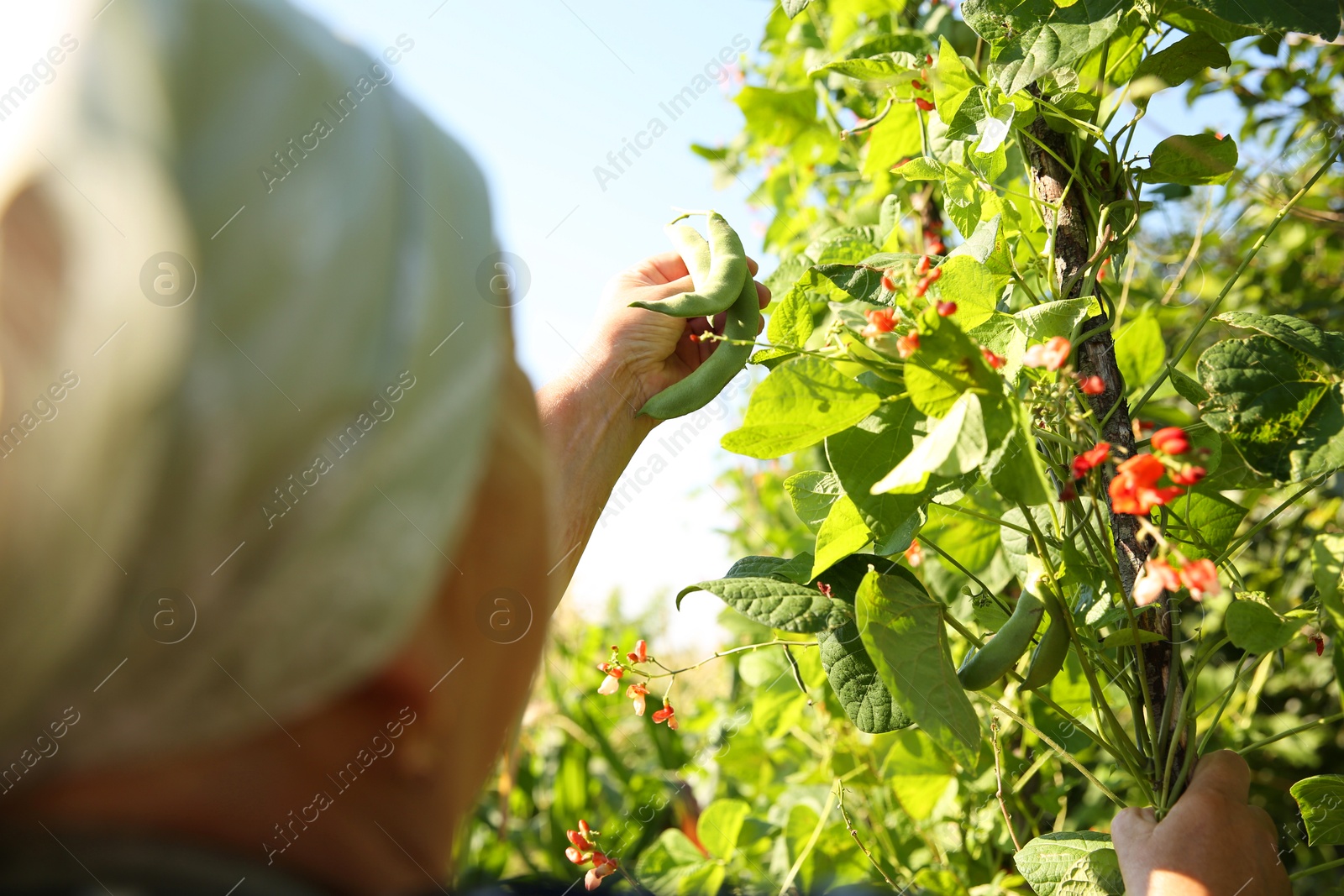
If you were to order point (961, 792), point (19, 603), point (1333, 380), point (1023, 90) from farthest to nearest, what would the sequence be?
point (961, 792) < point (1023, 90) < point (1333, 380) < point (19, 603)

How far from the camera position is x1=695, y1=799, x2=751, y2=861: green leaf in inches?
57.5

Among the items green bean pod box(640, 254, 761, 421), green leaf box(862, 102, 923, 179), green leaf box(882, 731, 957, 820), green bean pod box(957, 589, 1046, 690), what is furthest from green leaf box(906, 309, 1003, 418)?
green leaf box(882, 731, 957, 820)

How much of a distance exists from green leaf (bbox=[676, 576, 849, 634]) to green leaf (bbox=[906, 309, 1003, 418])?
0.22 meters

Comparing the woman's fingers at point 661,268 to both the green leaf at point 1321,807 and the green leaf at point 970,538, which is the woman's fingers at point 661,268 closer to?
the green leaf at point 970,538

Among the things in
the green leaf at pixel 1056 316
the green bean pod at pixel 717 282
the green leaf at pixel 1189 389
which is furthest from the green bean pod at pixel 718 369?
the green leaf at pixel 1189 389

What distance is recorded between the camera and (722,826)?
1.46 m

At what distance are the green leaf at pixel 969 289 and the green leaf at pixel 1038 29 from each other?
16 cm

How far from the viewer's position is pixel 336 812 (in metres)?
0.45

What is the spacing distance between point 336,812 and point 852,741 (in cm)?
129

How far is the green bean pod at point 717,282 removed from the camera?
1.01 m

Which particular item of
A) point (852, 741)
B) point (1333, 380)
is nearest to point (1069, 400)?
point (1333, 380)

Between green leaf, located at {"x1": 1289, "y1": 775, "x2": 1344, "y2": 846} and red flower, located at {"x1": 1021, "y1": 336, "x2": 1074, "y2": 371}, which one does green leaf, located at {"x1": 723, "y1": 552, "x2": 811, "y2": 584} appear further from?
green leaf, located at {"x1": 1289, "y1": 775, "x2": 1344, "y2": 846}

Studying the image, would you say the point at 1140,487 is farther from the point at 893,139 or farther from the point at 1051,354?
the point at 893,139

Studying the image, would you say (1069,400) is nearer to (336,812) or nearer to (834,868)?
(336,812)
